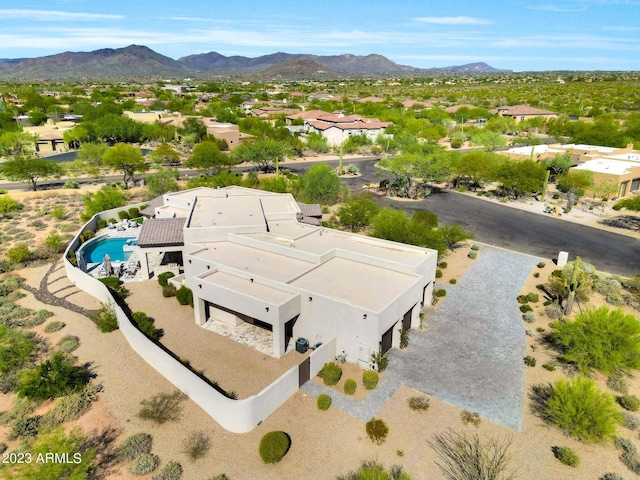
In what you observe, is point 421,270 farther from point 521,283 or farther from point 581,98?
point 581,98

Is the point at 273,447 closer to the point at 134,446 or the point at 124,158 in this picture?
the point at 134,446

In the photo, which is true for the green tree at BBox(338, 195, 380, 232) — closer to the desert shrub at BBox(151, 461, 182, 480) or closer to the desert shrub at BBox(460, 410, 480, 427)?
the desert shrub at BBox(460, 410, 480, 427)

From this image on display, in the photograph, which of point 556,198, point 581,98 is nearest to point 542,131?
point 581,98

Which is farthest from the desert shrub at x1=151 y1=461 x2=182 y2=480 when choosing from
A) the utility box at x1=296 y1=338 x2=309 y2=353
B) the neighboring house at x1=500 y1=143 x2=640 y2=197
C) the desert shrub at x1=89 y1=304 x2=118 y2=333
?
the neighboring house at x1=500 y1=143 x2=640 y2=197

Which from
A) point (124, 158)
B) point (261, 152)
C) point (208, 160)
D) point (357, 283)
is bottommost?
point (208, 160)

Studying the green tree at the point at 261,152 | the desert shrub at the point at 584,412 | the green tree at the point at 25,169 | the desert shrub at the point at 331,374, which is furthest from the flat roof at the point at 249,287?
the green tree at the point at 25,169

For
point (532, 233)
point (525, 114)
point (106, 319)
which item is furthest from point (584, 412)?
point (525, 114)

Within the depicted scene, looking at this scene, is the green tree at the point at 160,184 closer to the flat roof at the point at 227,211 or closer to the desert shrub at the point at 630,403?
the flat roof at the point at 227,211

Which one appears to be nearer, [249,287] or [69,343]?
[69,343]
